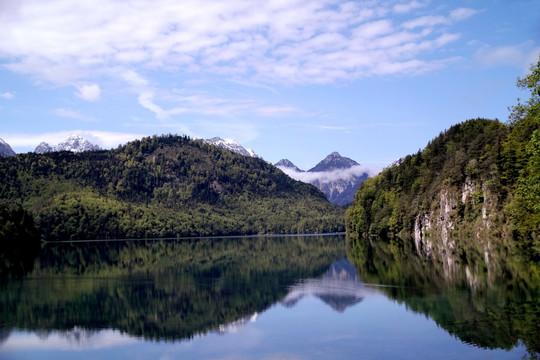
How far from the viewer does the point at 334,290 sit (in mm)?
51750

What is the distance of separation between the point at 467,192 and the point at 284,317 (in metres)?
80.1

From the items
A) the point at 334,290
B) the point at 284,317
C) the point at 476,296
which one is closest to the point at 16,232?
the point at 334,290

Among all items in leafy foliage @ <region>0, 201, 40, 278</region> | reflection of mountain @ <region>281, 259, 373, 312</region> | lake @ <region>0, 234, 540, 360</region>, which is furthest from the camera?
leafy foliage @ <region>0, 201, 40, 278</region>

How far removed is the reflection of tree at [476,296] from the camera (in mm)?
29130

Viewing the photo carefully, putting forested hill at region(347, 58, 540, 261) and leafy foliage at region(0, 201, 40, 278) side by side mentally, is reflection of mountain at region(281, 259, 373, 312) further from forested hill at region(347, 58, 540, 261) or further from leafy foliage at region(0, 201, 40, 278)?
leafy foliage at region(0, 201, 40, 278)

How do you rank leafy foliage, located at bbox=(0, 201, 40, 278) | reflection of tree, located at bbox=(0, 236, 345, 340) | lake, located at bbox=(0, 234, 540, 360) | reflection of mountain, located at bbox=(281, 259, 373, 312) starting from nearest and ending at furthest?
lake, located at bbox=(0, 234, 540, 360) → reflection of tree, located at bbox=(0, 236, 345, 340) → reflection of mountain, located at bbox=(281, 259, 373, 312) → leafy foliage, located at bbox=(0, 201, 40, 278)

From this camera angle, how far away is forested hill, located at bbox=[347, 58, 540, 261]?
62.8m

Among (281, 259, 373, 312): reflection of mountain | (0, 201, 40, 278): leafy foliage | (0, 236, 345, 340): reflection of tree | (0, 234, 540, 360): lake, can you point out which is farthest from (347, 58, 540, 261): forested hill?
(0, 201, 40, 278): leafy foliage

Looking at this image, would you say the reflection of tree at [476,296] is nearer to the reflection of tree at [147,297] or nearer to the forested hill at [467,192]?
the forested hill at [467,192]

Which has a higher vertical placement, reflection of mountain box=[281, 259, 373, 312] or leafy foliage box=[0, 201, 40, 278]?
leafy foliage box=[0, 201, 40, 278]

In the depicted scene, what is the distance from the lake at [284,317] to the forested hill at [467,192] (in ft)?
44.5

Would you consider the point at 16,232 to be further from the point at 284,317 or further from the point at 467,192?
the point at 284,317

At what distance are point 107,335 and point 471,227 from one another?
85.0 meters

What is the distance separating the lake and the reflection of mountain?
14 centimetres
